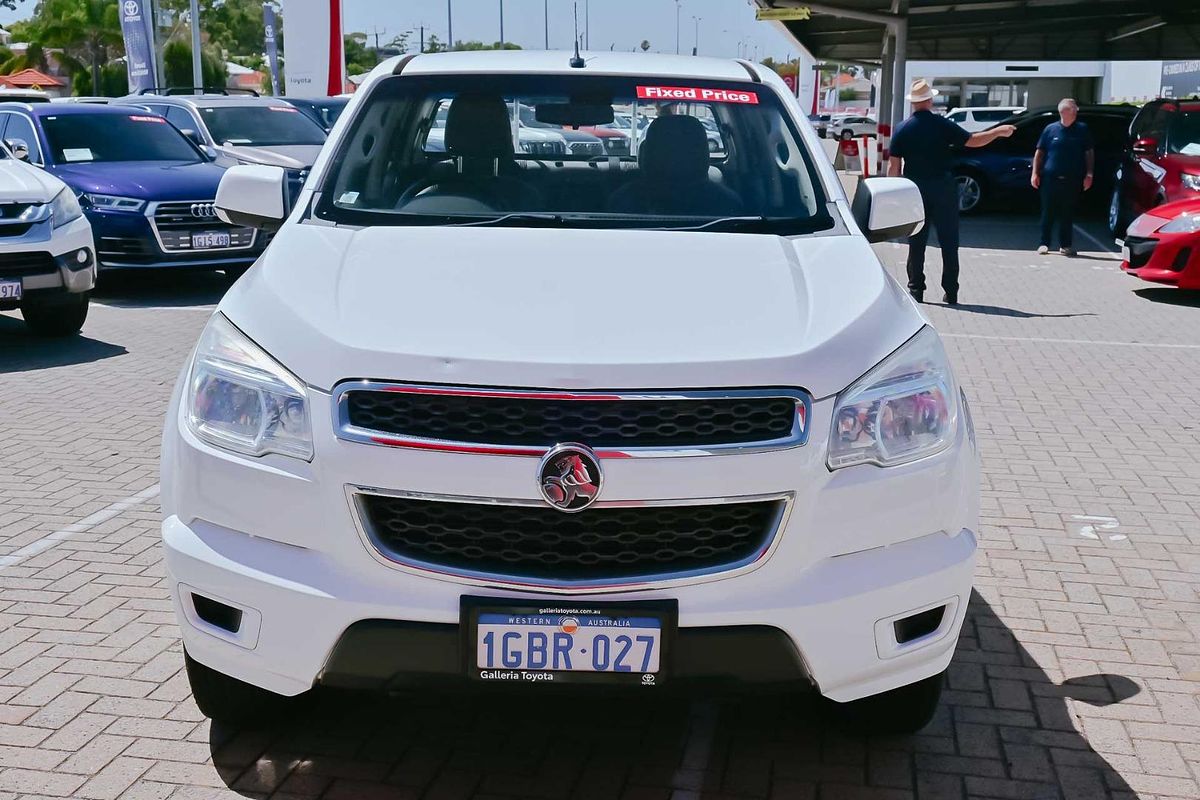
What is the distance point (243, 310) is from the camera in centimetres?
342

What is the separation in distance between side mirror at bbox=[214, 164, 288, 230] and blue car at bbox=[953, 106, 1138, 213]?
18.0m

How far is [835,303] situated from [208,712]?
190 centimetres

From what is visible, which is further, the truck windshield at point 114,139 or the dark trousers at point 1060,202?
the dark trousers at point 1060,202

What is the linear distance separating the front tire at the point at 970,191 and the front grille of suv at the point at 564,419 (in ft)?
63.9

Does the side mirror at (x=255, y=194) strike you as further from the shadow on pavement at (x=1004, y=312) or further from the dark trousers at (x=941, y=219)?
the shadow on pavement at (x=1004, y=312)

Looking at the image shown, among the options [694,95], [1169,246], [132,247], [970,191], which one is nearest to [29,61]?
[970,191]

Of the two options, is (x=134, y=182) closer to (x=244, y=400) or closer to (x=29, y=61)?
(x=244, y=400)

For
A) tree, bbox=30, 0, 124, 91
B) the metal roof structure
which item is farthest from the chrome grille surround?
tree, bbox=30, 0, 124, 91

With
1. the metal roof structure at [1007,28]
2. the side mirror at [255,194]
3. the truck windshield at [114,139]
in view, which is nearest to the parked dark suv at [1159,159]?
the metal roof structure at [1007,28]

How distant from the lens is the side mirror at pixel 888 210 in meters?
4.54

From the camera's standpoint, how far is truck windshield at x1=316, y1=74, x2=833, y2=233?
4297 mm

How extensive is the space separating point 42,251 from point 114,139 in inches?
170

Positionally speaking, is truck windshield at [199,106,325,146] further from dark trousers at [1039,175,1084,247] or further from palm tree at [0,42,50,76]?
palm tree at [0,42,50,76]

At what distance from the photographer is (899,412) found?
3.20 m
